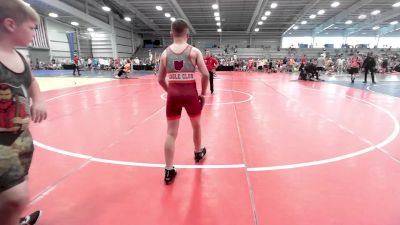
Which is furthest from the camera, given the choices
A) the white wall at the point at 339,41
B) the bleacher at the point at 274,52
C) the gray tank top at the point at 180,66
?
the white wall at the point at 339,41

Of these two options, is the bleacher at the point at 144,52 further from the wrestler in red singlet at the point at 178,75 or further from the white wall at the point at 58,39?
the wrestler in red singlet at the point at 178,75

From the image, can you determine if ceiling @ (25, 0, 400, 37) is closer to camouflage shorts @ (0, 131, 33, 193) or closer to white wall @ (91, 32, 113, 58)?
white wall @ (91, 32, 113, 58)

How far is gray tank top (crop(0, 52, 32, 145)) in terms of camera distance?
5.24 feet

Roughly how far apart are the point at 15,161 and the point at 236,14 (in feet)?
121

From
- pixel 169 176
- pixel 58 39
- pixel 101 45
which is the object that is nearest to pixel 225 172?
pixel 169 176

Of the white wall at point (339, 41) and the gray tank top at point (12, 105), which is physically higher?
the white wall at point (339, 41)

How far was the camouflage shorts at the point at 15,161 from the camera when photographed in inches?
62.1

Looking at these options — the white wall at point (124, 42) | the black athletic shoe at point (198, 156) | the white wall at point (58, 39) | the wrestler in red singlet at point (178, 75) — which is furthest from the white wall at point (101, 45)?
the wrestler in red singlet at point (178, 75)

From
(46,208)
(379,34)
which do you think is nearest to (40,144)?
(46,208)

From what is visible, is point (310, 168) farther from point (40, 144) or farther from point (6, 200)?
point (40, 144)

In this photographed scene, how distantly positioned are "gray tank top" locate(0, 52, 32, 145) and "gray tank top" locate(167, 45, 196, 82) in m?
1.84

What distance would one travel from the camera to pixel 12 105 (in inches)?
65.2

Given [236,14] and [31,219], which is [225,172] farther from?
[236,14]

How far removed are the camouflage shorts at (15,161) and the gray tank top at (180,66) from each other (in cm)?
196
